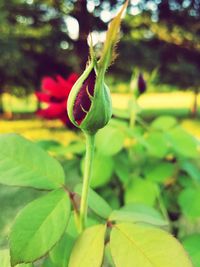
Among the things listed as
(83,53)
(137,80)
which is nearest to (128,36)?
(83,53)

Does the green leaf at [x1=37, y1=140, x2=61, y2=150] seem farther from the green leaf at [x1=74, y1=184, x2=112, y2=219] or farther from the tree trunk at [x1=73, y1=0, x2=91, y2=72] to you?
the tree trunk at [x1=73, y1=0, x2=91, y2=72]

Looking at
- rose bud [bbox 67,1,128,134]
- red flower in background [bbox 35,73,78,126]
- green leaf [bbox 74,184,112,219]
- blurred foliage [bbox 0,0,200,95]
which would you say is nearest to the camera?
rose bud [bbox 67,1,128,134]

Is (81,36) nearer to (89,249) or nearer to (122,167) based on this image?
(122,167)

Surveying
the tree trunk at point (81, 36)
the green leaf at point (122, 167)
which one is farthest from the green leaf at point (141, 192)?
the tree trunk at point (81, 36)

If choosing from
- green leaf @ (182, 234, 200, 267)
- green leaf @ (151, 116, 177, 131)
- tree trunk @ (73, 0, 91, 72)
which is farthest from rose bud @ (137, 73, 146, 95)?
tree trunk @ (73, 0, 91, 72)

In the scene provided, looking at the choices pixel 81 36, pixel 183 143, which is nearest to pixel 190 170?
pixel 183 143

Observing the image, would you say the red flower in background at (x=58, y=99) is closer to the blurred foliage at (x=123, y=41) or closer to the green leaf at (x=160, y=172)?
the green leaf at (x=160, y=172)
